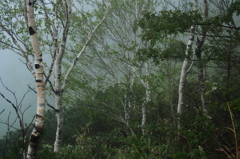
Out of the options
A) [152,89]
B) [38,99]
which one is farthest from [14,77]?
[38,99]

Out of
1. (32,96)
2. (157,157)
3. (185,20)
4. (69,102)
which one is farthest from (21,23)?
(32,96)

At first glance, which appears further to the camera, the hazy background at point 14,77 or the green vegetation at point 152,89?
the hazy background at point 14,77

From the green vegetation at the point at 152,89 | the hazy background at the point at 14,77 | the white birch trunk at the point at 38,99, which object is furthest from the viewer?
the hazy background at the point at 14,77

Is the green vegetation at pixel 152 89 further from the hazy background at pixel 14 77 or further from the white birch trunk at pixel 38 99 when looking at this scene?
the hazy background at pixel 14 77

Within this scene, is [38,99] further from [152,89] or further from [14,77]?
[14,77]

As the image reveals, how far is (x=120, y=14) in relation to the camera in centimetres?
1042

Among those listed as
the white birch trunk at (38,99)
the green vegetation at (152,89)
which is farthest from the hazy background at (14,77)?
the white birch trunk at (38,99)

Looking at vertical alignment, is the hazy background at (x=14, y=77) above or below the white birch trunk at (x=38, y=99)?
above

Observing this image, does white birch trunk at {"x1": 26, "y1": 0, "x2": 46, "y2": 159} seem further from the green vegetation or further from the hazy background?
the hazy background

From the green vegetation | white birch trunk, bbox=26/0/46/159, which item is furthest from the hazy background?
white birch trunk, bbox=26/0/46/159

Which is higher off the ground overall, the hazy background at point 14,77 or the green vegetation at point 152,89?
the hazy background at point 14,77

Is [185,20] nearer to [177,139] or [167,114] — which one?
[177,139]

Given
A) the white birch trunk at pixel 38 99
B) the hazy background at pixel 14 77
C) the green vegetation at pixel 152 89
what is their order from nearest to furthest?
the white birch trunk at pixel 38 99 < the green vegetation at pixel 152 89 < the hazy background at pixel 14 77

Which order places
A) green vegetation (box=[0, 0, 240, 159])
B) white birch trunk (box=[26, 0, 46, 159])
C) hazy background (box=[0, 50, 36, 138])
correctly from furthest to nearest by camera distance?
hazy background (box=[0, 50, 36, 138]), green vegetation (box=[0, 0, 240, 159]), white birch trunk (box=[26, 0, 46, 159])
